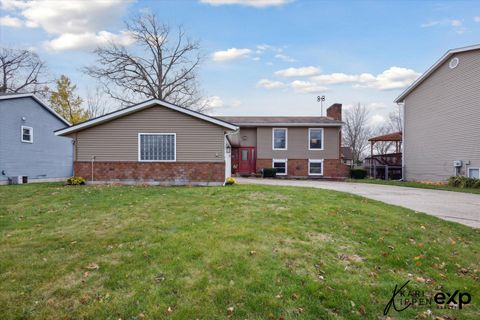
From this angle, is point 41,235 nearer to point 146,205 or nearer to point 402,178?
point 146,205

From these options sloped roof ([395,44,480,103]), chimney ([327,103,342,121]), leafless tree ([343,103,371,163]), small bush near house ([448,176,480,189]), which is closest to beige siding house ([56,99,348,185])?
small bush near house ([448,176,480,189])

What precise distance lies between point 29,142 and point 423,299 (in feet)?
67.9

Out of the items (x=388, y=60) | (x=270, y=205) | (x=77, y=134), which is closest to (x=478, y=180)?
(x=388, y=60)

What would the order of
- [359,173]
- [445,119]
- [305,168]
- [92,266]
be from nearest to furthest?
[92,266]
[445,119]
[359,173]
[305,168]

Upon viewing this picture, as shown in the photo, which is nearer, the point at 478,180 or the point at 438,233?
the point at 438,233

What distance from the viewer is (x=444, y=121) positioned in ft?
55.1

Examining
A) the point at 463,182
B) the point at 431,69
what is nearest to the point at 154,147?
the point at 463,182

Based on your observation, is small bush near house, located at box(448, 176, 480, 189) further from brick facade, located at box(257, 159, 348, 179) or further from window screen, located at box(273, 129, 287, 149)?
window screen, located at box(273, 129, 287, 149)

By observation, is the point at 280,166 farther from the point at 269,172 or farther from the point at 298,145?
the point at 298,145

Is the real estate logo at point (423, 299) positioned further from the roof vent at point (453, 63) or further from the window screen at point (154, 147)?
the roof vent at point (453, 63)

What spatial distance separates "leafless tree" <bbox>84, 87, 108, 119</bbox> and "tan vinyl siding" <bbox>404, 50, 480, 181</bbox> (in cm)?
3185

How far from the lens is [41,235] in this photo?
17.2 ft

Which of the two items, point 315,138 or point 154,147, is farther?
point 315,138

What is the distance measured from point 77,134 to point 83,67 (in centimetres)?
1598
